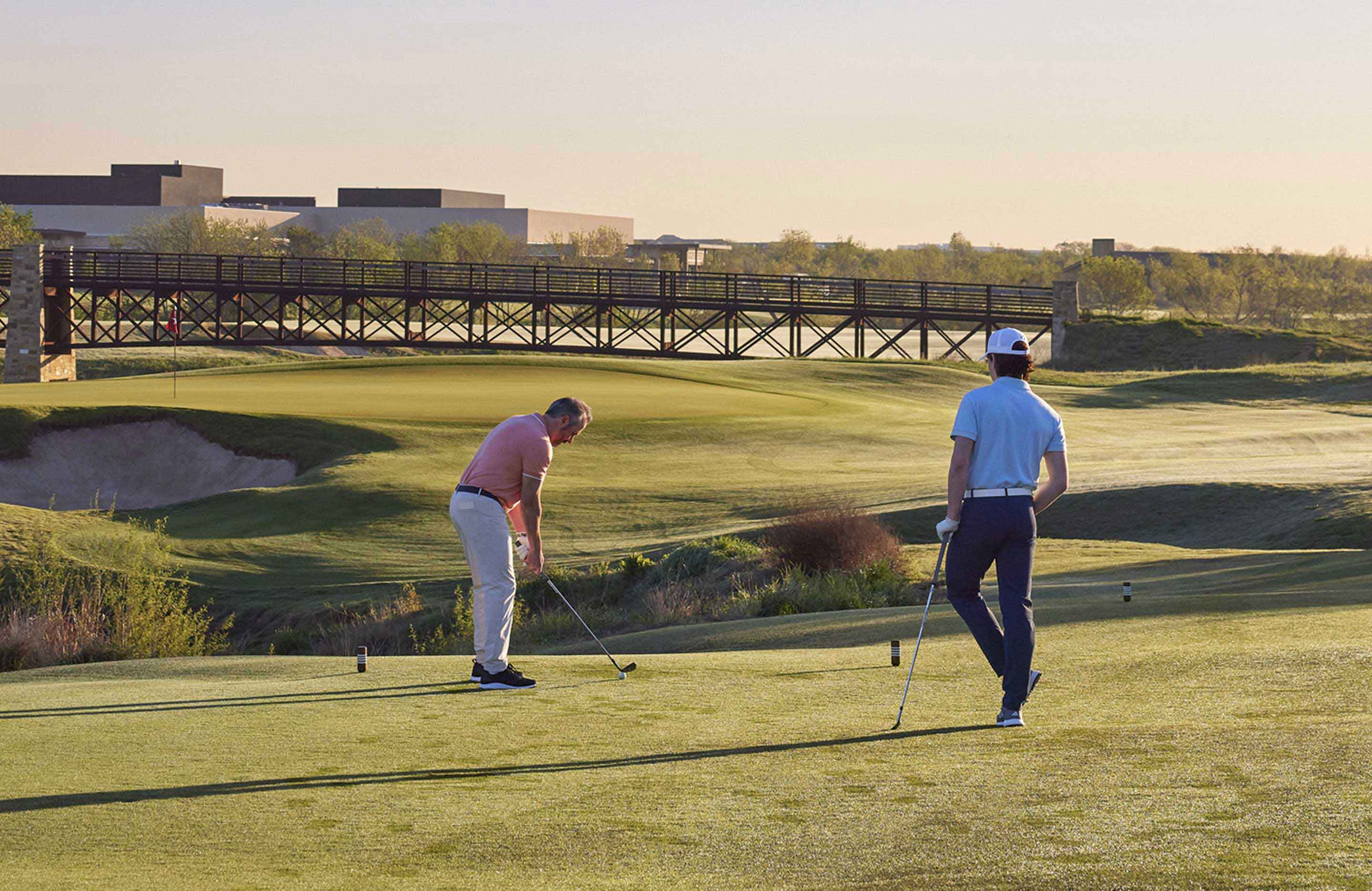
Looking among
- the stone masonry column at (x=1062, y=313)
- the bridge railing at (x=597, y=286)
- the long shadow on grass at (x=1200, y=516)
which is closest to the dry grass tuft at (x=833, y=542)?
the long shadow on grass at (x=1200, y=516)

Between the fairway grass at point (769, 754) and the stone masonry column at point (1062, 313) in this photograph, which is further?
the stone masonry column at point (1062, 313)

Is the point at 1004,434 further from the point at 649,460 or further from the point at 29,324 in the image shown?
the point at 29,324

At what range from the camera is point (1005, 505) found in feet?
25.1

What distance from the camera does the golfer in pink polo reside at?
914cm

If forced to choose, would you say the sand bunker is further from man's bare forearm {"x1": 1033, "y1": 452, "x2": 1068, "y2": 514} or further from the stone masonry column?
the stone masonry column

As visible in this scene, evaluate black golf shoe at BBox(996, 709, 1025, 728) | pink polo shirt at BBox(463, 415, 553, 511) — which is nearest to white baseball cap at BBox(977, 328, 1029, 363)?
black golf shoe at BBox(996, 709, 1025, 728)

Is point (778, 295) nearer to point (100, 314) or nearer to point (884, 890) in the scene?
point (100, 314)

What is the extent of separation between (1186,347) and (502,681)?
61.4 metres

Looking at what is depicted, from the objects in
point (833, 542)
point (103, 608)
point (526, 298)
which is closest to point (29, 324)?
point (526, 298)

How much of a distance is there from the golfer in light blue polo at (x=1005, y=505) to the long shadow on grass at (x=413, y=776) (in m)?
0.47

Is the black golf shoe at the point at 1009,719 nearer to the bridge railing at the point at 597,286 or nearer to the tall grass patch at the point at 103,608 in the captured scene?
the tall grass patch at the point at 103,608

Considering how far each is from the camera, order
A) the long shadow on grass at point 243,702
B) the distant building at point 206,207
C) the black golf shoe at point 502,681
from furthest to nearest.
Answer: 1. the distant building at point 206,207
2. the black golf shoe at point 502,681
3. the long shadow on grass at point 243,702

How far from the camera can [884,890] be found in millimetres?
5156

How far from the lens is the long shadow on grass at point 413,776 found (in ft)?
21.4
